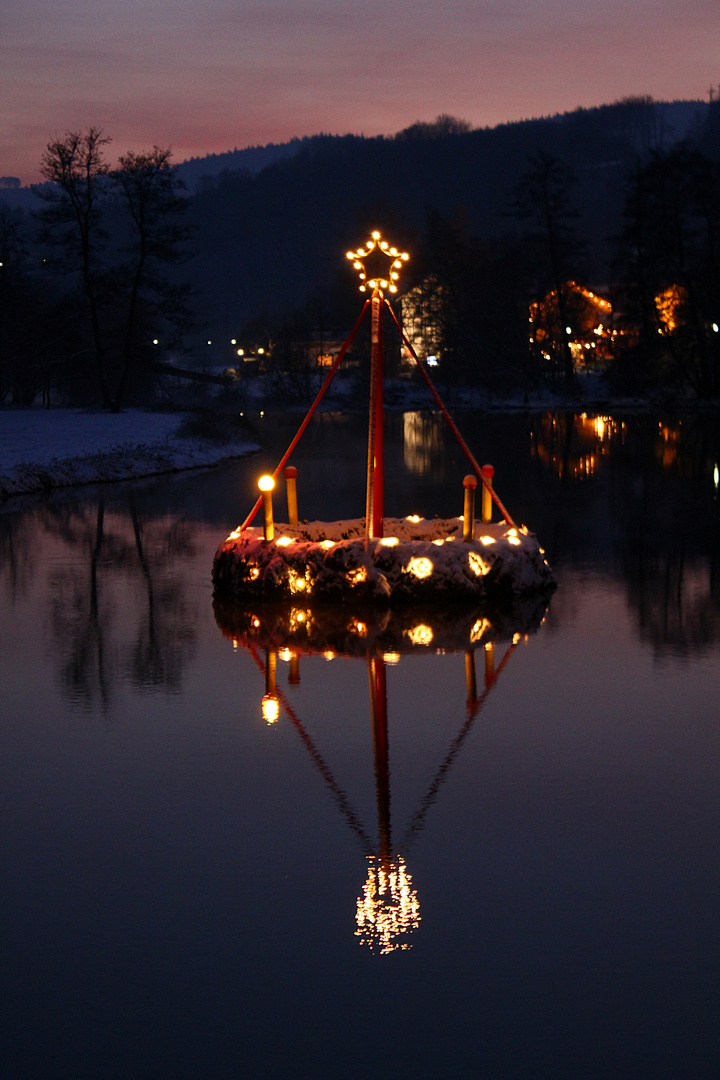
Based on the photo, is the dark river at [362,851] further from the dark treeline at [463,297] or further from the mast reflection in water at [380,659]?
the dark treeline at [463,297]

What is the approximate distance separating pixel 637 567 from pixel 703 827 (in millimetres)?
Result: 9702

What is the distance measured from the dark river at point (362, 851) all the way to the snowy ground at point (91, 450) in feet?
59.7

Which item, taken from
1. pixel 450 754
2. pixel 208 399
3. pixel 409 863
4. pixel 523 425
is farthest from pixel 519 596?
pixel 208 399

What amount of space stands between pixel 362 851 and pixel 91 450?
32.8 meters

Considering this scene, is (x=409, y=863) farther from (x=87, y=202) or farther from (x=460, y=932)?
(x=87, y=202)

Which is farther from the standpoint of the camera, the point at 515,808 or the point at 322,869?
the point at 515,808

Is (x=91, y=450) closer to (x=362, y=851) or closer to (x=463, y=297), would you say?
(x=362, y=851)

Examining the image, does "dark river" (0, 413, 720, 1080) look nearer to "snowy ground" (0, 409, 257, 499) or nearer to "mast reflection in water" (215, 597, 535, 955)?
"mast reflection in water" (215, 597, 535, 955)

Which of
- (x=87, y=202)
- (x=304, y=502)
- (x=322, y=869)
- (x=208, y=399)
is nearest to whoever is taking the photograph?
(x=322, y=869)

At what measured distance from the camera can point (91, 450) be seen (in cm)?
3794

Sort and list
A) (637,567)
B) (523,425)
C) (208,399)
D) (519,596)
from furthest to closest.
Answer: (208,399), (523,425), (637,567), (519,596)

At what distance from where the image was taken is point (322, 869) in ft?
20.1

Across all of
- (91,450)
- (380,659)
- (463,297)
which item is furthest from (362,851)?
(463,297)

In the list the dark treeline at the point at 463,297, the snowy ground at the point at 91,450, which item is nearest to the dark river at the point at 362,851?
the snowy ground at the point at 91,450
